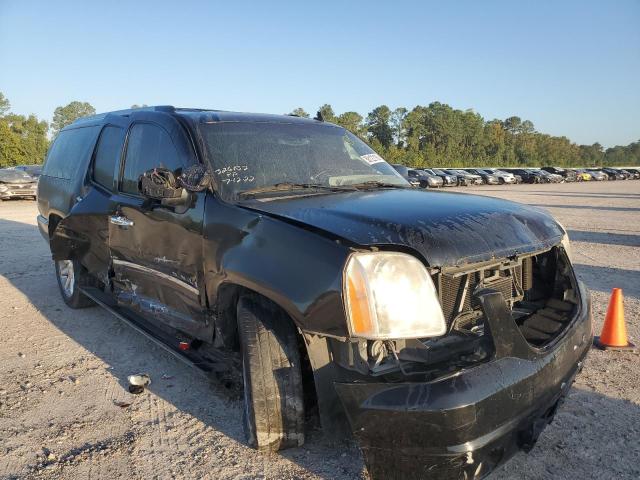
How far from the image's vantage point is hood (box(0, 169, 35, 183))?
19527 mm

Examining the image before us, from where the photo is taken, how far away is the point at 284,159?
3268mm

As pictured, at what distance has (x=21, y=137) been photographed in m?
52.2

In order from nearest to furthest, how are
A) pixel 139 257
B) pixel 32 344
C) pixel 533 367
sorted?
pixel 533 367, pixel 139 257, pixel 32 344

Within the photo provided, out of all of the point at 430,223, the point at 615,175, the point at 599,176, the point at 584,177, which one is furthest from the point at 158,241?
the point at 615,175

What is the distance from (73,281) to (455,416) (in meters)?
4.48

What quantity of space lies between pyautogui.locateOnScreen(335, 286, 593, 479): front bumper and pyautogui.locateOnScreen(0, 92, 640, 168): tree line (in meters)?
58.2

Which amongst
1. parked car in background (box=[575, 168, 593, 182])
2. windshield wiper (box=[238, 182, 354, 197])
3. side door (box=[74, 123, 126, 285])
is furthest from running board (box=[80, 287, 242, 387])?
parked car in background (box=[575, 168, 593, 182])

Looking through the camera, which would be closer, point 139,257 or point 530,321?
point 530,321

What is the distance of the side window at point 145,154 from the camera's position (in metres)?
3.32

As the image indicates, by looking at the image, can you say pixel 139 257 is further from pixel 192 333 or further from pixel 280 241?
pixel 280 241

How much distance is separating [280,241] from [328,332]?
0.49 metres

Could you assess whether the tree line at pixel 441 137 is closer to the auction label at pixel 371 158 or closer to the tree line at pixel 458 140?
the tree line at pixel 458 140

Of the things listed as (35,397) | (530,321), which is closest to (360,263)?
(530,321)

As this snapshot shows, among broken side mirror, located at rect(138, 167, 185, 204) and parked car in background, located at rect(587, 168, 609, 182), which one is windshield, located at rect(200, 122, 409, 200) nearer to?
broken side mirror, located at rect(138, 167, 185, 204)
